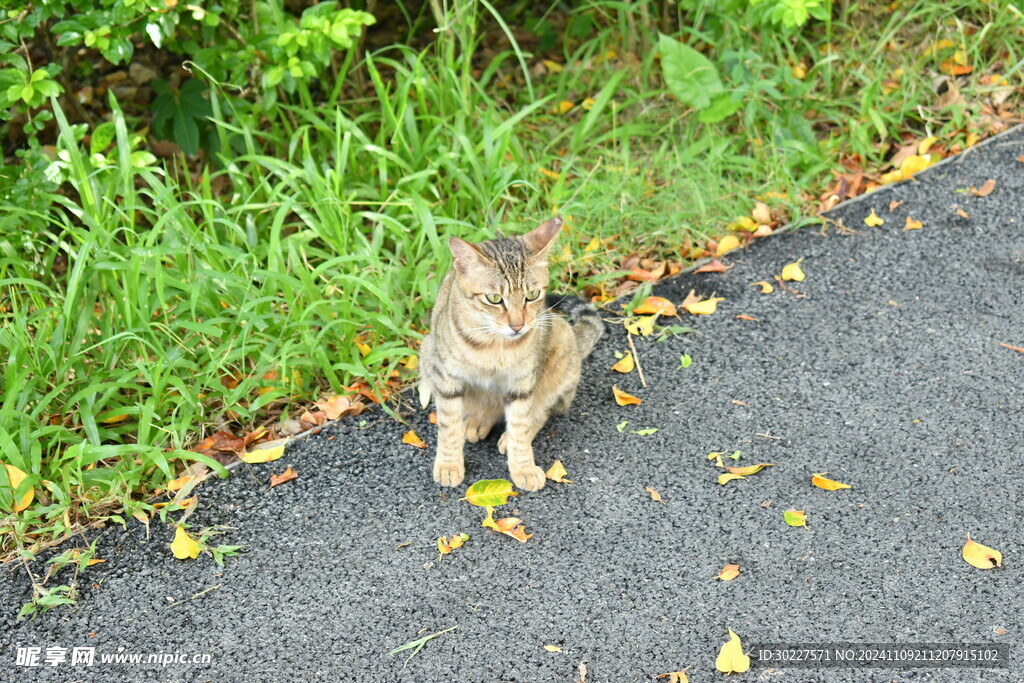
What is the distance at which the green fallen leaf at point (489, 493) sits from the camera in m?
3.57

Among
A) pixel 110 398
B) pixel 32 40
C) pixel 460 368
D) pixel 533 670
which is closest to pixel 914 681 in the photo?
pixel 533 670

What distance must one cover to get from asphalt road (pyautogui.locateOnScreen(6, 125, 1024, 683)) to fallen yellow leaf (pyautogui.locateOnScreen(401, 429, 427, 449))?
0.05m

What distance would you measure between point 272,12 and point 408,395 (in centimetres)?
212

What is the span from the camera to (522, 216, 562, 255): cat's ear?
3.49m

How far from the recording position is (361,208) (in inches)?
198

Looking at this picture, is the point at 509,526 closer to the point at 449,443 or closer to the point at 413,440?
the point at 449,443

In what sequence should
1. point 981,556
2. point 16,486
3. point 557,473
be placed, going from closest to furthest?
point 981,556 → point 16,486 → point 557,473

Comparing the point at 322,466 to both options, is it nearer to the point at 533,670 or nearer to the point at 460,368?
the point at 460,368

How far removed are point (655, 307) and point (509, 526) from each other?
1.59m

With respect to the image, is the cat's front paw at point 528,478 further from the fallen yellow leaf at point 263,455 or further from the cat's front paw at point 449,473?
the fallen yellow leaf at point 263,455

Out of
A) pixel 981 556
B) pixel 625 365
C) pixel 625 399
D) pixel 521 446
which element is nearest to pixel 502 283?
pixel 521 446

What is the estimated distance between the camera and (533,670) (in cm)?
295

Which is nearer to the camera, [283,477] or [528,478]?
[528,478]

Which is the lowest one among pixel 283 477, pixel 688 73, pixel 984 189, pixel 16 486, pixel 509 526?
pixel 984 189
